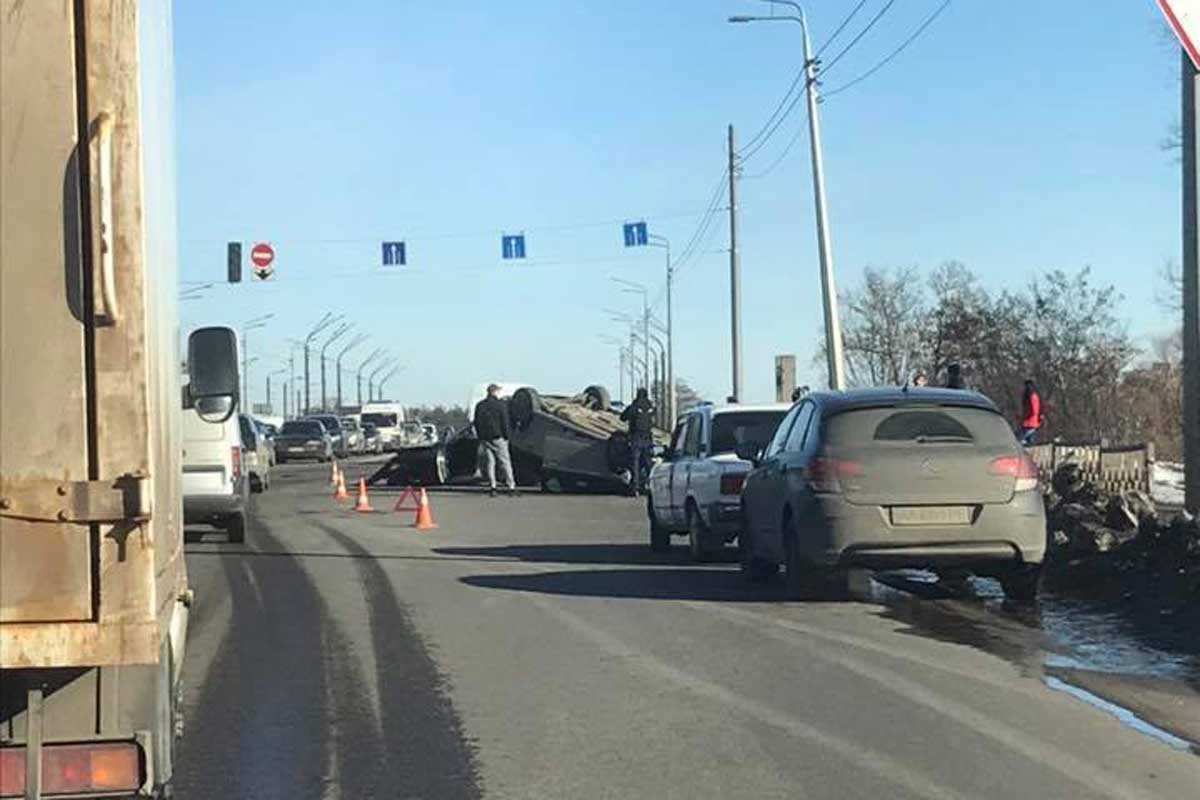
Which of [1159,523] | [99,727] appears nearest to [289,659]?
[99,727]

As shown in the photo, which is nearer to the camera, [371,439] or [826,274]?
[826,274]

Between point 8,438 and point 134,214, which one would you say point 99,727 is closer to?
point 8,438

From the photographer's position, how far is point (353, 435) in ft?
214

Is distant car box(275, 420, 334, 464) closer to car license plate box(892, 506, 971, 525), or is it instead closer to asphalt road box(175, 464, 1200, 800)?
asphalt road box(175, 464, 1200, 800)

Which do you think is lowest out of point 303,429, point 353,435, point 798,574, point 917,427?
point 798,574

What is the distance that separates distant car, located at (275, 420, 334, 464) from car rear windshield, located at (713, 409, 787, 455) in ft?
126

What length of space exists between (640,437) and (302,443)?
28.2m

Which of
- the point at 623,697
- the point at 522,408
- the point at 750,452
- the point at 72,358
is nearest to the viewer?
the point at 72,358

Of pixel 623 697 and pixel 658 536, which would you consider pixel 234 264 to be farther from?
pixel 623 697

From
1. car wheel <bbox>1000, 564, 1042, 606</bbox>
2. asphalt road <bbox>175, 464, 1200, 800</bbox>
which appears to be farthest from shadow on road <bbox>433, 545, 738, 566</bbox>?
car wheel <bbox>1000, 564, 1042, 606</bbox>

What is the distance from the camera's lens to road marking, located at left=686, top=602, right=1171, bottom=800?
21.5 ft

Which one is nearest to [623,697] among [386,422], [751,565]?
[751,565]

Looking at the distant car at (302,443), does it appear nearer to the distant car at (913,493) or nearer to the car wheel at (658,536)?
the car wheel at (658,536)

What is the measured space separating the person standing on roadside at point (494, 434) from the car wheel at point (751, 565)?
1294 cm
